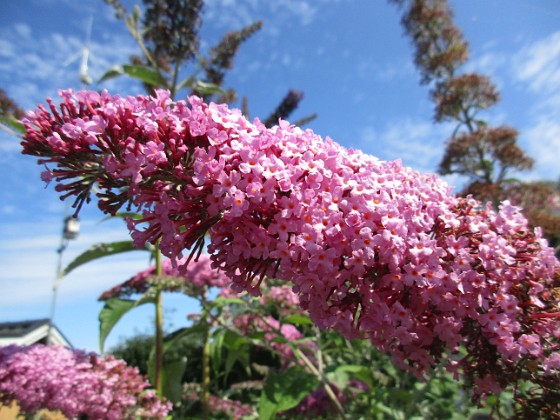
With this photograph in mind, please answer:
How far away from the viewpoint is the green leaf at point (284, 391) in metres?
1.95

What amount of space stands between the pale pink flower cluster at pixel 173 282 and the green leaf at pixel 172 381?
463 mm

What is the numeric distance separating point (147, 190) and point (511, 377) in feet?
3.98

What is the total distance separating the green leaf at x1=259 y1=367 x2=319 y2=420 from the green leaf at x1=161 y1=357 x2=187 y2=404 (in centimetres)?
56

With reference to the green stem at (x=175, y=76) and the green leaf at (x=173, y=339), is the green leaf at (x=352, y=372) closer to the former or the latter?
the green leaf at (x=173, y=339)

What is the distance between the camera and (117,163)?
3.34ft

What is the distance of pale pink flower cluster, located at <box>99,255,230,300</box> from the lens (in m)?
2.39

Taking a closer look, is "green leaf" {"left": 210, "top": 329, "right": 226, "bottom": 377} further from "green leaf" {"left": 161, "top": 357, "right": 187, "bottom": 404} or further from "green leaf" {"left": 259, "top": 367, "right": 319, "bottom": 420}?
"green leaf" {"left": 259, "top": 367, "right": 319, "bottom": 420}

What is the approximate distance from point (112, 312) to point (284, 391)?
1069mm

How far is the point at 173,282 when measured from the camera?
234 centimetres

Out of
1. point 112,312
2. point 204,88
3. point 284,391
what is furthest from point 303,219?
point 204,88

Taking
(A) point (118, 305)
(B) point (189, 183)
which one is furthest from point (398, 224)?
(A) point (118, 305)

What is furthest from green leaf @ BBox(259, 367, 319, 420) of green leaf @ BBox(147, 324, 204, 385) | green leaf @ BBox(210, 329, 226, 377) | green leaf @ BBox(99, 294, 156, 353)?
green leaf @ BBox(99, 294, 156, 353)

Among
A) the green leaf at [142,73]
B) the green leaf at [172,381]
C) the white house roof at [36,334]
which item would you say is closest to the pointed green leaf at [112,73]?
the green leaf at [142,73]

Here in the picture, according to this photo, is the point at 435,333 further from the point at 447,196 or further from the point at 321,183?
the point at 321,183
